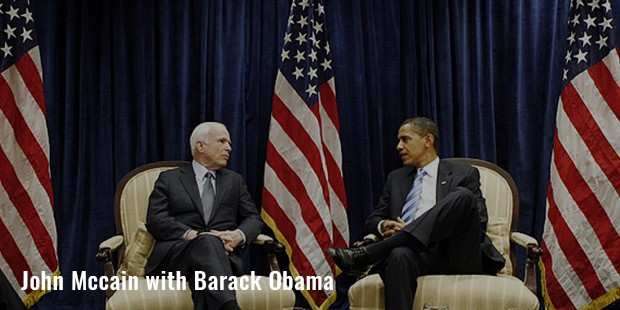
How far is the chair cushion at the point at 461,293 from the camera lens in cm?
391

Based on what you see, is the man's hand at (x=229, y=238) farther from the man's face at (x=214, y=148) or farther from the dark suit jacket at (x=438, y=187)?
the dark suit jacket at (x=438, y=187)

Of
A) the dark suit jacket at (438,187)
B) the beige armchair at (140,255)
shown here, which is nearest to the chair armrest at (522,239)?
the dark suit jacket at (438,187)

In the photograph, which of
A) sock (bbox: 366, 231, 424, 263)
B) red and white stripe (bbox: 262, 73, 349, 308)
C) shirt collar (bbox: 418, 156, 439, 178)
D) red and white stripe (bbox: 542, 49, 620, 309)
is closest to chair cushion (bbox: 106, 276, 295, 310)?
sock (bbox: 366, 231, 424, 263)

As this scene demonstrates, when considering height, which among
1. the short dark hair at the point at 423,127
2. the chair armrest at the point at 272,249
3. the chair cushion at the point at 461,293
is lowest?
the chair cushion at the point at 461,293

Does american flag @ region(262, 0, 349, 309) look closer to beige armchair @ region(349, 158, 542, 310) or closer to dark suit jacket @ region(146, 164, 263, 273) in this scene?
dark suit jacket @ region(146, 164, 263, 273)

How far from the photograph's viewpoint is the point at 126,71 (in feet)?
17.6

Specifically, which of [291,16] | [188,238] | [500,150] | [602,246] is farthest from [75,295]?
[602,246]

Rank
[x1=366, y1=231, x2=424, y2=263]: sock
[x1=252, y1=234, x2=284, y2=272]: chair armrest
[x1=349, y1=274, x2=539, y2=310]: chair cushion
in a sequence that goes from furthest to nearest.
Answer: [x1=252, y1=234, x2=284, y2=272]: chair armrest < [x1=366, y1=231, x2=424, y2=263]: sock < [x1=349, y1=274, x2=539, y2=310]: chair cushion

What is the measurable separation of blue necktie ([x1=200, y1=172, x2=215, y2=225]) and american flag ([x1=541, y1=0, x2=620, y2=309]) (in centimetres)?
216

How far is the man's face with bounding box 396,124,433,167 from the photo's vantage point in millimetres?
4824

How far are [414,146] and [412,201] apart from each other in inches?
14.0

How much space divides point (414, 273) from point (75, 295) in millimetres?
2587

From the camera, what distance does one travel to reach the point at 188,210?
4.64 m

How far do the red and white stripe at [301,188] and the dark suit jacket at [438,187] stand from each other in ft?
1.55
